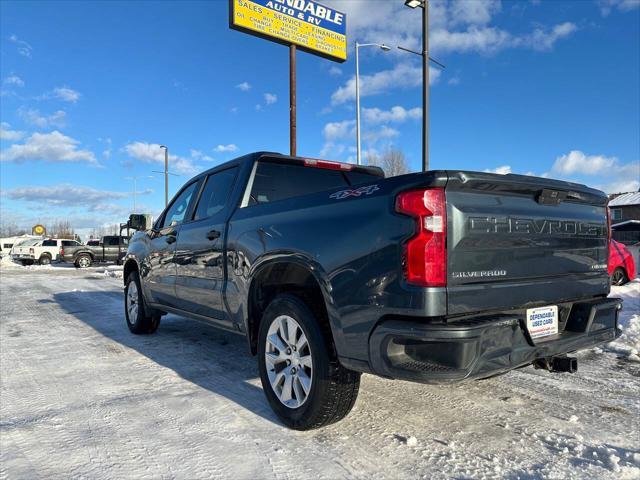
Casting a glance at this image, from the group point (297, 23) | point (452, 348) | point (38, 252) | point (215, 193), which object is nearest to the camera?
point (452, 348)

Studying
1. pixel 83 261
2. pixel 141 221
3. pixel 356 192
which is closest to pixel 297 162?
pixel 356 192

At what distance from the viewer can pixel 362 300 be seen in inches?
98.9

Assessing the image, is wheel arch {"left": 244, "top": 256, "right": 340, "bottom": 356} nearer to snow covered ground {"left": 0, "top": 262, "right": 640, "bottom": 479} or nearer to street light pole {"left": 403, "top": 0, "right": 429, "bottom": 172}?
snow covered ground {"left": 0, "top": 262, "right": 640, "bottom": 479}

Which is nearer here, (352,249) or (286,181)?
(352,249)

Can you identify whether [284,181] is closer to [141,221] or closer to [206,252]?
[206,252]

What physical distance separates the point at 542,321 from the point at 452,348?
2.68ft

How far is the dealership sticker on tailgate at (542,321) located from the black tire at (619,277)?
9765 mm

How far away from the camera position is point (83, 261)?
26.1 meters

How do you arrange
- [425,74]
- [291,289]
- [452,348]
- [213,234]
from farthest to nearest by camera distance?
1. [425,74]
2. [213,234]
3. [291,289]
4. [452,348]

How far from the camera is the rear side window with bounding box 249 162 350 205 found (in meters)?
4.09

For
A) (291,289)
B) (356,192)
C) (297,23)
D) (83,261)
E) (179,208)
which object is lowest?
(83,261)

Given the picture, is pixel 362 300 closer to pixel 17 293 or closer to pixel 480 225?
pixel 480 225

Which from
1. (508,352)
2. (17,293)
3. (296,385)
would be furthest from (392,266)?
(17,293)

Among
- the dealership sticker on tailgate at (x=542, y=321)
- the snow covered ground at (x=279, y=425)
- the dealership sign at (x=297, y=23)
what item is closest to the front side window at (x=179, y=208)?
the snow covered ground at (x=279, y=425)
